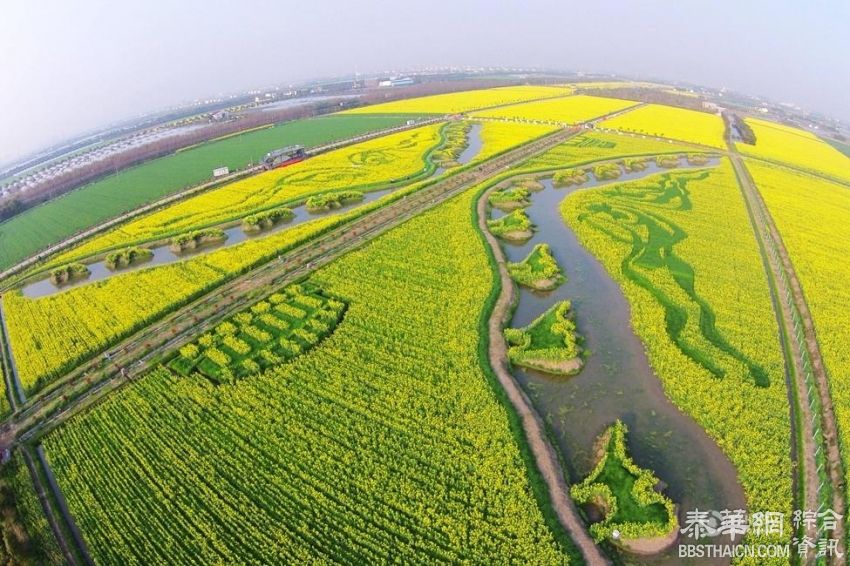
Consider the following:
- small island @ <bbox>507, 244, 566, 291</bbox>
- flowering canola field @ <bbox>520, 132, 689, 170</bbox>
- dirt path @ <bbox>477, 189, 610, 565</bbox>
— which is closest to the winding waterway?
small island @ <bbox>507, 244, 566, 291</bbox>

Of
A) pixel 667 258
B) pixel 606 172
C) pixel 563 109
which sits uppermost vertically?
pixel 563 109

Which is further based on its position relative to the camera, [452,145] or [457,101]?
[457,101]

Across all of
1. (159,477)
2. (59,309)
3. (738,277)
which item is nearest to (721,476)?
(738,277)

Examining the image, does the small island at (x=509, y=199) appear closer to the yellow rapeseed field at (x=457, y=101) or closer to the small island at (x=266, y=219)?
the small island at (x=266, y=219)

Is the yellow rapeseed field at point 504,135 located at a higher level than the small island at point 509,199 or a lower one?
higher

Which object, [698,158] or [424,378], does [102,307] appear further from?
[698,158]

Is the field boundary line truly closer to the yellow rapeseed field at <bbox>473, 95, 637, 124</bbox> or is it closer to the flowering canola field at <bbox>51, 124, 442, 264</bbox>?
the flowering canola field at <bbox>51, 124, 442, 264</bbox>

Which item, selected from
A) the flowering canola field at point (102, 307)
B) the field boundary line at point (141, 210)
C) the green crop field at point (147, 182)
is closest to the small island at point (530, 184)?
the flowering canola field at point (102, 307)

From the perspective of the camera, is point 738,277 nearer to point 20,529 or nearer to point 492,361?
point 492,361

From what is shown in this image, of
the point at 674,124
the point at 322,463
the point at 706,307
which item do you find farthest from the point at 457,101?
the point at 322,463
